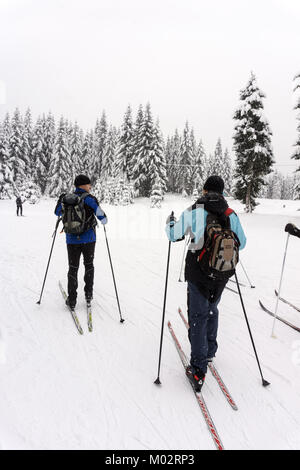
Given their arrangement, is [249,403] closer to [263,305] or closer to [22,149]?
[263,305]

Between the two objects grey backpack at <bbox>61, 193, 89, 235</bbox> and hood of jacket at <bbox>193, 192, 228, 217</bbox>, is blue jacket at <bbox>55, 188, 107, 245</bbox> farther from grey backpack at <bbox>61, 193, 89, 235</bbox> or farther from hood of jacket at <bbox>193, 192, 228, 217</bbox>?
hood of jacket at <bbox>193, 192, 228, 217</bbox>

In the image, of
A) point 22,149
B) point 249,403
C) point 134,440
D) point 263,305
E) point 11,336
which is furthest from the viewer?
point 22,149

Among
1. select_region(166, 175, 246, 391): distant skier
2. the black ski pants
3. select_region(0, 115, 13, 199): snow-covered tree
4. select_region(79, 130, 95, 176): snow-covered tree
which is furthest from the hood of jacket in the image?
A: select_region(79, 130, 95, 176): snow-covered tree

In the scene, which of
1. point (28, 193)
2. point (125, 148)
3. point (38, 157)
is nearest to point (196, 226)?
point (28, 193)

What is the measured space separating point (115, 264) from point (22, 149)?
42.0 metres

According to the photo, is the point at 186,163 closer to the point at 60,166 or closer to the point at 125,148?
the point at 125,148

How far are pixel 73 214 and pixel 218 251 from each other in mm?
2706

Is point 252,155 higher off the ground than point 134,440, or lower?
higher

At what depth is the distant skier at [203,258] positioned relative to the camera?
281 cm

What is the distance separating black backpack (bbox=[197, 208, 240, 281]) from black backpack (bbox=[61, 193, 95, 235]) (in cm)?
237

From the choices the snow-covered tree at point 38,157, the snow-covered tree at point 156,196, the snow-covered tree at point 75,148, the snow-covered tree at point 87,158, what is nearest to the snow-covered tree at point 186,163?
the snow-covered tree at point 156,196

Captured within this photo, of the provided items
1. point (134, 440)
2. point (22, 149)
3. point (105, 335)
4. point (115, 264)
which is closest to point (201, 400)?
point (134, 440)

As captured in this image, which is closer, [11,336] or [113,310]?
[11,336]
